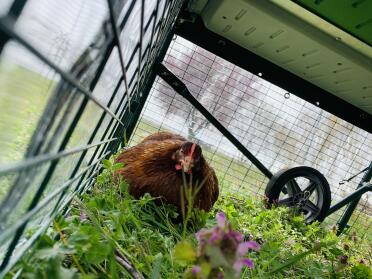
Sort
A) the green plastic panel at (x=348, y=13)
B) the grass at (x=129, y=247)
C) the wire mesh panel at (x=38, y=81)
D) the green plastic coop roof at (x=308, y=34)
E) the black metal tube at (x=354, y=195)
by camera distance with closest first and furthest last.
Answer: the wire mesh panel at (x=38, y=81), the grass at (x=129, y=247), the green plastic panel at (x=348, y=13), the green plastic coop roof at (x=308, y=34), the black metal tube at (x=354, y=195)

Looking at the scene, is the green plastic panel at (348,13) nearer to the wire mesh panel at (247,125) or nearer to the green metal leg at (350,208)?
the wire mesh panel at (247,125)

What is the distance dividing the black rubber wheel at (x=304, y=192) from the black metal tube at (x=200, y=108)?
0.54 feet

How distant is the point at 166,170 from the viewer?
1.43 meters

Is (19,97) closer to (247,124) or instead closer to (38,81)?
(38,81)

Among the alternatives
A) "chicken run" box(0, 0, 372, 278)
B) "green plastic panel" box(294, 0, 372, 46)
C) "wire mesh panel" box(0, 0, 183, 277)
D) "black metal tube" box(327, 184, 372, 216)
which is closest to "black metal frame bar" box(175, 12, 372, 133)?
"chicken run" box(0, 0, 372, 278)

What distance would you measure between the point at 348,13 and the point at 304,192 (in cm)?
142

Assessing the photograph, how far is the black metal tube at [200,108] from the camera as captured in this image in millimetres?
2355

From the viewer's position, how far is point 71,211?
895 mm

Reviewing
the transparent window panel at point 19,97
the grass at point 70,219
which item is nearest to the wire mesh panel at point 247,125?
the grass at point 70,219

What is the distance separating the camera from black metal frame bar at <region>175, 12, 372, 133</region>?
230cm

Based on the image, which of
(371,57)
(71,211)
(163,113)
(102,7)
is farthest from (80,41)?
(163,113)

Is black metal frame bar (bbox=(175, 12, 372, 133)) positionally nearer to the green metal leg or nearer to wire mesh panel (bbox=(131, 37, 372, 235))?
wire mesh panel (bbox=(131, 37, 372, 235))

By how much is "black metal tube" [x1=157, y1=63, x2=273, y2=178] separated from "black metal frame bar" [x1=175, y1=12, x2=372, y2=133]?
255 millimetres

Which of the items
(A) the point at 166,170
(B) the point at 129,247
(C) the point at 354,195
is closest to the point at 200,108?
(A) the point at 166,170
